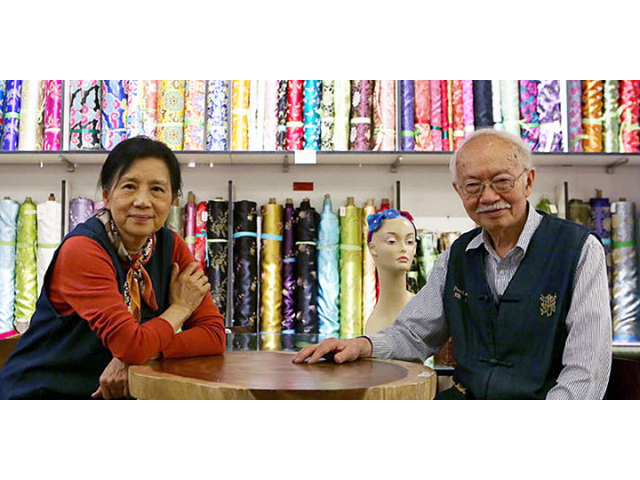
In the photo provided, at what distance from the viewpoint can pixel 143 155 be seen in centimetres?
165

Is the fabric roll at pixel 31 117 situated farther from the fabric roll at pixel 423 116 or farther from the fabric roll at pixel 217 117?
the fabric roll at pixel 423 116

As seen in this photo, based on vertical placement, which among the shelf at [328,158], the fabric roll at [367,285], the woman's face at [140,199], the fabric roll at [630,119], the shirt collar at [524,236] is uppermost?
the fabric roll at [630,119]

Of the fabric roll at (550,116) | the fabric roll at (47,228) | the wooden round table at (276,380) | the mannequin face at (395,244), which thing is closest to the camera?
the wooden round table at (276,380)

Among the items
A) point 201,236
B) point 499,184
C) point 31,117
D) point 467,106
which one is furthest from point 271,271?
point 499,184

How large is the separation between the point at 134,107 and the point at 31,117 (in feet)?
2.11

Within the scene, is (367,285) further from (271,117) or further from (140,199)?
(140,199)

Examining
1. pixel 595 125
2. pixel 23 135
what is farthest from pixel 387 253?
pixel 23 135

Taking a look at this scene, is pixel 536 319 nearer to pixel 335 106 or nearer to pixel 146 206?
pixel 146 206

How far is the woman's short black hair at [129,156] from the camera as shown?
1.65m

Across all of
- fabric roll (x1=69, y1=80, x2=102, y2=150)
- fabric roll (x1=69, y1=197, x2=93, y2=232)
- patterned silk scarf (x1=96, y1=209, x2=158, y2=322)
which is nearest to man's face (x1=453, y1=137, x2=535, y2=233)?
patterned silk scarf (x1=96, y1=209, x2=158, y2=322)

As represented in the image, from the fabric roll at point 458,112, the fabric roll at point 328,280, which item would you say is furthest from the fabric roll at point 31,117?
the fabric roll at point 458,112

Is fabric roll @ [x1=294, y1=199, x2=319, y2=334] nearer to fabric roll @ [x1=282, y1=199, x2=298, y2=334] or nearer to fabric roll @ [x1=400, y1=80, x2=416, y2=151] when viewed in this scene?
fabric roll @ [x1=282, y1=199, x2=298, y2=334]

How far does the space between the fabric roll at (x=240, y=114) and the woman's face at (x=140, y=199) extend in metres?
1.99

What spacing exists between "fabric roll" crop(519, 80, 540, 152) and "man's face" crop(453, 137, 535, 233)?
204cm
